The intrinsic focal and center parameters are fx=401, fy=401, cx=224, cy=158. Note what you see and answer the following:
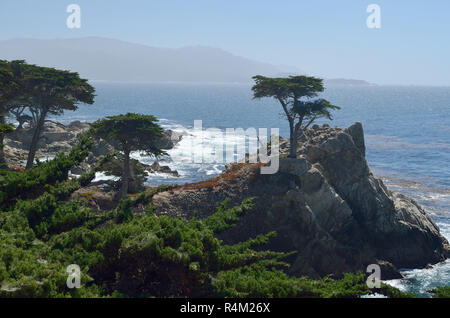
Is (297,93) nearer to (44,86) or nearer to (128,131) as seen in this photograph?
(128,131)

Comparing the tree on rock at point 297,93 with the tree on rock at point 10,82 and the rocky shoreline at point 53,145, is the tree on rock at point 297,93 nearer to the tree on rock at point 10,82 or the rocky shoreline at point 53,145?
the tree on rock at point 10,82

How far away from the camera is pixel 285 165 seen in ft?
90.3

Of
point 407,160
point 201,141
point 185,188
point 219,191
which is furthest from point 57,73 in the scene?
point 407,160

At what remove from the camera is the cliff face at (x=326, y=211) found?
25.2 metres

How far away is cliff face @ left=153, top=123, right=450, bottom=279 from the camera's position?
2519 centimetres

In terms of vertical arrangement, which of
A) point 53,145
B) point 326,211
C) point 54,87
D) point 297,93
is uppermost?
point 54,87

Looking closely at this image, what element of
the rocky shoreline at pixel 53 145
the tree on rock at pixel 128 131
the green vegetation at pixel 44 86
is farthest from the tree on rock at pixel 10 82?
the rocky shoreline at pixel 53 145

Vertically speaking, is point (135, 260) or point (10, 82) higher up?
point (10, 82)

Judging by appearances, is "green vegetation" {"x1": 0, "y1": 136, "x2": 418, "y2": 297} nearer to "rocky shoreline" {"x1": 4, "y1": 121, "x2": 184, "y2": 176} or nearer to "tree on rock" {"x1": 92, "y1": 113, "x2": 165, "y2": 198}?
"tree on rock" {"x1": 92, "y1": 113, "x2": 165, "y2": 198}

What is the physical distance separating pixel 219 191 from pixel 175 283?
15425 mm

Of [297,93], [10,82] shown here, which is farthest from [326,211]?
[10,82]

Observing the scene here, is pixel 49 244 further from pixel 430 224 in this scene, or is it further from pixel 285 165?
pixel 430 224

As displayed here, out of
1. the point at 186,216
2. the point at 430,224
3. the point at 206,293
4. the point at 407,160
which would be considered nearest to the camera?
the point at 206,293

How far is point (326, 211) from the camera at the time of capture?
27.1m
